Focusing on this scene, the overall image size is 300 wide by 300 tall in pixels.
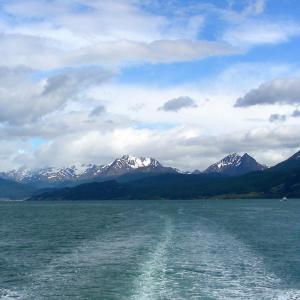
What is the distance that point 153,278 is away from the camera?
214 feet

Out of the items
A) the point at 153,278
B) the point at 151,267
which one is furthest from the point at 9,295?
the point at 151,267

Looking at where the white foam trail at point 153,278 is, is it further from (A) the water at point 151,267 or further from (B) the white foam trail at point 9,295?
(B) the white foam trail at point 9,295

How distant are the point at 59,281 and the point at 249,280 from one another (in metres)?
22.9

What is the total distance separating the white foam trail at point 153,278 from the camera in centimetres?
5650

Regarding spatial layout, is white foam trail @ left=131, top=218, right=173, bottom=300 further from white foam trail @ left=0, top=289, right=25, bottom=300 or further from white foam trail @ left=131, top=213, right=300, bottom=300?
white foam trail @ left=0, top=289, right=25, bottom=300

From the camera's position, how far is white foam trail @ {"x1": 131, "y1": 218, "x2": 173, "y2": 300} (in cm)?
5650

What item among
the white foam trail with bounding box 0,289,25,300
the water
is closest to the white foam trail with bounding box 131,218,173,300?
the water

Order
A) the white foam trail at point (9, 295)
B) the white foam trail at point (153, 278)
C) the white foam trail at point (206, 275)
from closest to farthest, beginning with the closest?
the white foam trail at point (9, 295), the white foam trail at point (153, 278), the white foam trail at point (206, 275)

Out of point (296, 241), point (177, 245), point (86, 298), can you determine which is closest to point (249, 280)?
point (86, 298)

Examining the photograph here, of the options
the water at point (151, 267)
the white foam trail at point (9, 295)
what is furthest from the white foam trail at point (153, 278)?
the white foam trail at point (9, 295)

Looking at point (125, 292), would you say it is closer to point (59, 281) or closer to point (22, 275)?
point (59, 281)

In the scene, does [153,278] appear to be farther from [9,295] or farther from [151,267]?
[9,295]

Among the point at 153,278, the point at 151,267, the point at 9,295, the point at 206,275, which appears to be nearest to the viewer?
the point at 9,295

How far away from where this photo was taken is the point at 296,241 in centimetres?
10850
